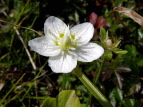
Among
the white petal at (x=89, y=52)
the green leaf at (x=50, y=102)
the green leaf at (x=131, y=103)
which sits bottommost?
the green leaf at (x=131, y=103)

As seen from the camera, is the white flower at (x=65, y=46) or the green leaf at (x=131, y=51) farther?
the green leaf at (x=131, y=51)

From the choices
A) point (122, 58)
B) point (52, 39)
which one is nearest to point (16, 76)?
point (52, 39)

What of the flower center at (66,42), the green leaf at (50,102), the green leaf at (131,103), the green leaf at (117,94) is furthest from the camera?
the green leaf at (117,94)

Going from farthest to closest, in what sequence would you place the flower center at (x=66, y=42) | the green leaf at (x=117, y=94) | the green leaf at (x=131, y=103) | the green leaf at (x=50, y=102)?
the green leaf at (x=117, y=94) < the green leaf at (x=131, y=103) < the flower center at (x=66, y=42) < the green leaf at (x=50, y=102)

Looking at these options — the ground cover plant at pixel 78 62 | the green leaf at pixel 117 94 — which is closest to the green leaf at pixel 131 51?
the ground cover plant at pixel 78 62

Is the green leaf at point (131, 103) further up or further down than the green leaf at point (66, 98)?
further down

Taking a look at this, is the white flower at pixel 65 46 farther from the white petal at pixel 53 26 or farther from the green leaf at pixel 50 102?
the green leaf at pixel 50 102

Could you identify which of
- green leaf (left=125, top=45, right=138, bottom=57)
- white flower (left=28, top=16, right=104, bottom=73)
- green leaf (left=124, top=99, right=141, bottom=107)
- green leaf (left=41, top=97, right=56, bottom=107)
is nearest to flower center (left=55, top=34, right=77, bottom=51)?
white flower (left=28, top=16, right=104, bottom=73)
